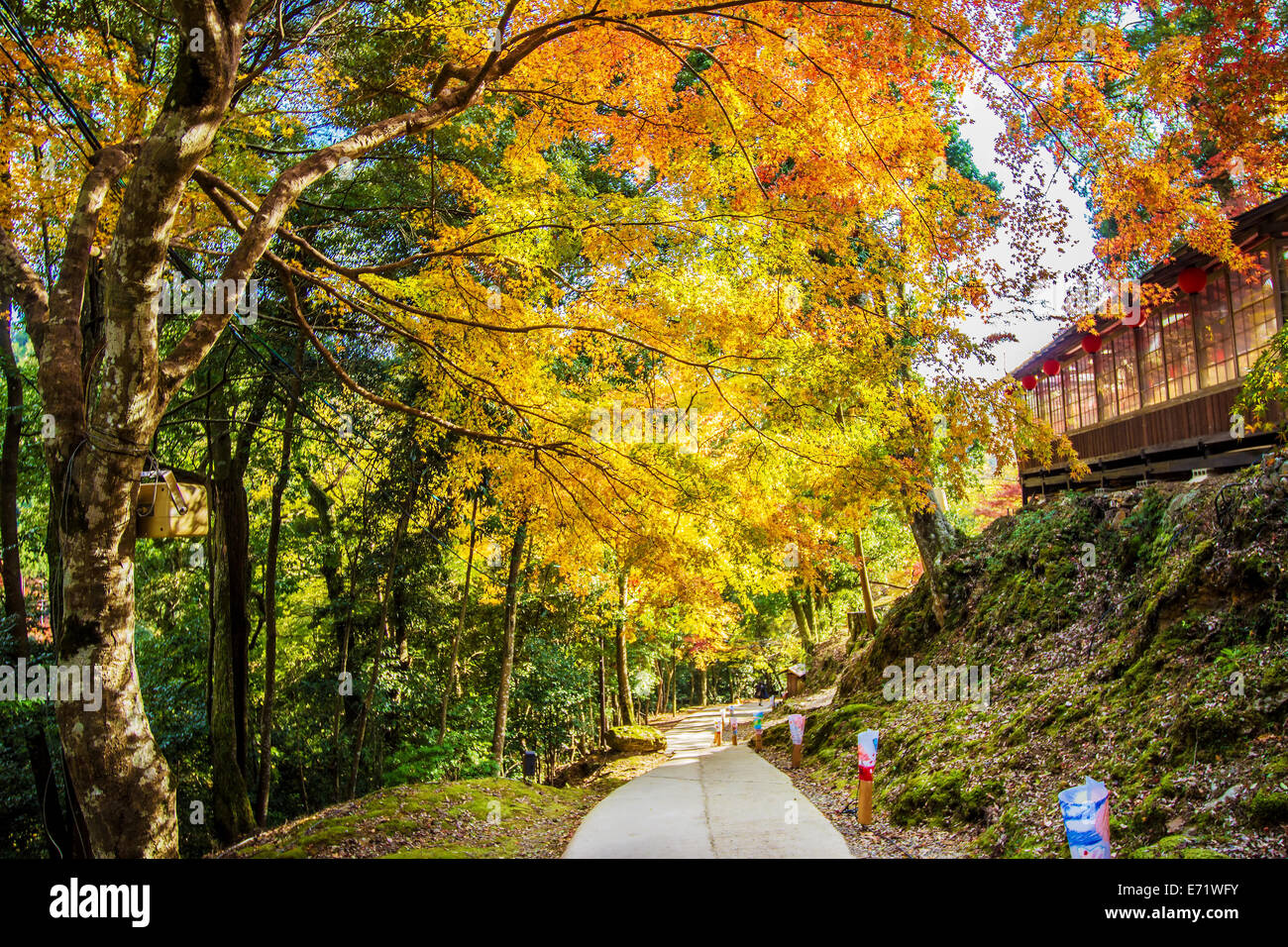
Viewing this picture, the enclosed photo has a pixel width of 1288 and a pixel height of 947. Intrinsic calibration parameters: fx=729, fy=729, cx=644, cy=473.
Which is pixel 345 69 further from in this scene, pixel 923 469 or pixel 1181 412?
pixel 1181 412

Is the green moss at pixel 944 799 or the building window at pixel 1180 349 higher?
the building window at pixel 1180 349

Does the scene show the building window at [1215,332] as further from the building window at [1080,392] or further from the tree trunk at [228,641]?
the tree trunk at [228,641]

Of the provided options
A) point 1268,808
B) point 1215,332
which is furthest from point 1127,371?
point 1268,808

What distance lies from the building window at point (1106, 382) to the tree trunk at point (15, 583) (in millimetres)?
16873

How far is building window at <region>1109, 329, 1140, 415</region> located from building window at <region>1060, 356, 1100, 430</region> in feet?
3.38

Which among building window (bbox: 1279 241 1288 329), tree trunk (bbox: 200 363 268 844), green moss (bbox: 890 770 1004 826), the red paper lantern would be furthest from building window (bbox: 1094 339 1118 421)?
tree trunk (bbox: 200 363 268 844)

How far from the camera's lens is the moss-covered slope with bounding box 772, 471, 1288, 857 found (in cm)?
462

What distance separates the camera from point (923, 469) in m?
8.16

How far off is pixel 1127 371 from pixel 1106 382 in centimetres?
86

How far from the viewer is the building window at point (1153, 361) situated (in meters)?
11.6

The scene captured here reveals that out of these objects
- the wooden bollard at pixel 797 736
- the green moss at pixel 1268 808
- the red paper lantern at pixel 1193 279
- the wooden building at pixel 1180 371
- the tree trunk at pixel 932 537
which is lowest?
the wooden bollard at pixel 797 736

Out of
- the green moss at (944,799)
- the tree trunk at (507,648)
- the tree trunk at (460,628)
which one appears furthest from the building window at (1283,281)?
the tree trunk at (460,628)
